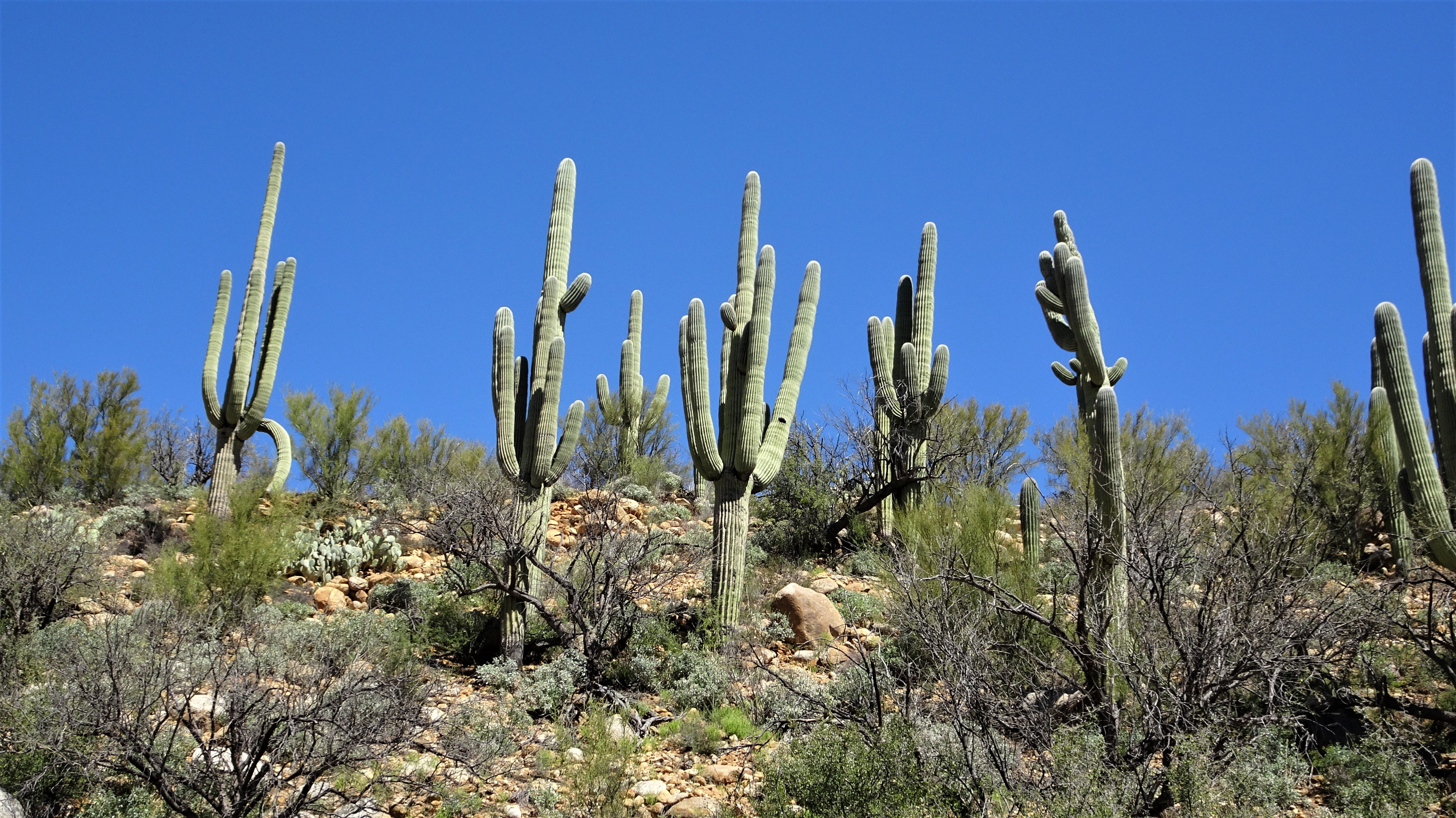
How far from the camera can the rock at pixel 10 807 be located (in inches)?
294

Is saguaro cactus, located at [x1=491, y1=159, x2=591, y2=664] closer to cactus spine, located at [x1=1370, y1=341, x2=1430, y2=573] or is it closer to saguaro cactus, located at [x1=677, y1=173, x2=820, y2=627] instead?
saguaro cactus, located at [x1=677, y1=173, x2=820, y2=627]

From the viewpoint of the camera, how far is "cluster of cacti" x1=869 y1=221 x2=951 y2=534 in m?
15.4

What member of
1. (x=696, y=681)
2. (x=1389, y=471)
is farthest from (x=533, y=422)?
(x=1389, y=471)

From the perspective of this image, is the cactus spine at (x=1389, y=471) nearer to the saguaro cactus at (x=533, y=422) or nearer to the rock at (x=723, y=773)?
the rock at (x=723, y=773)

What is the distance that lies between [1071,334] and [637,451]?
9199mm

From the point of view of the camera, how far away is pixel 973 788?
7.72 m

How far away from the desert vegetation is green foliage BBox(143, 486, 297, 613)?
2.3 inches

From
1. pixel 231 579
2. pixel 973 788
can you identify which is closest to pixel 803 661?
pixel 973 788

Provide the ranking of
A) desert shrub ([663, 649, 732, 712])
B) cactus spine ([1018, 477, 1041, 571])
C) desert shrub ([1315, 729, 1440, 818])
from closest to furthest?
desert shrub ([1315, 729, 1440, 818]) → desert shrub ([663, 649, 732, 712]) → cactus spine ([1018, 477, 1041, 571])

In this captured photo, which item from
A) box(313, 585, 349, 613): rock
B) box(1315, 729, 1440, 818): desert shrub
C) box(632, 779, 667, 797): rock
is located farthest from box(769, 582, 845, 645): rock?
box(313, 585, 349, 613): rock

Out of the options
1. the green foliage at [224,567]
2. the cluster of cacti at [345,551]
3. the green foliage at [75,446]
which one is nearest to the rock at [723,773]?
the green foliage at [224,567]

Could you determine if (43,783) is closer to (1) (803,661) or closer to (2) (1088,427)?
(1) (803,661)

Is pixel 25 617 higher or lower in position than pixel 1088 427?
lower

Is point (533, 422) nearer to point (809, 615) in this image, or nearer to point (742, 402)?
point (742, 402)
